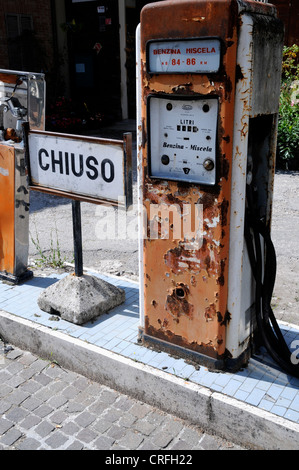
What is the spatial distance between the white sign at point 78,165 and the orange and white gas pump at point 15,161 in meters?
0.25

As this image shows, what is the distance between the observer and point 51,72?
12977mm

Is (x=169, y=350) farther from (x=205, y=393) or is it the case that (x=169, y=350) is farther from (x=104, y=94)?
(x=104, y=94)

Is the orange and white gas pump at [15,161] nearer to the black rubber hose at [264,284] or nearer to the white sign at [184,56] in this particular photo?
the white sign at [184,56]

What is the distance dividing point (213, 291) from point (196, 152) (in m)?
0.77

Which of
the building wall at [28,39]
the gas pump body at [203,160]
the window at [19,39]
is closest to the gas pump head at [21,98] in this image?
the gas pump body at [203,160]

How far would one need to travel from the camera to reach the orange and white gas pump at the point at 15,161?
3.57 metres

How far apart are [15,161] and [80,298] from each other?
125 cm

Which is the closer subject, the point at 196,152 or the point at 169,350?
the point at 196,152

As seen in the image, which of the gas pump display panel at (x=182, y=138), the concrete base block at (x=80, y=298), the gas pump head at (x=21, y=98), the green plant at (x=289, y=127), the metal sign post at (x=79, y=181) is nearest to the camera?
the gas pump display panel at (x=182, y=138)

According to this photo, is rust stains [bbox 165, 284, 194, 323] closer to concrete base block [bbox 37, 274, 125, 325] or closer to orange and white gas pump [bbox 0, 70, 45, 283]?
concrete base block [bbox 37, 274, 125, 325]

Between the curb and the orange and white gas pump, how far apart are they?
67 cm

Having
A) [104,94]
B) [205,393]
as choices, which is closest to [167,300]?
[205,393]

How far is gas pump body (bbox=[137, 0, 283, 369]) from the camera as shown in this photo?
7.55ft

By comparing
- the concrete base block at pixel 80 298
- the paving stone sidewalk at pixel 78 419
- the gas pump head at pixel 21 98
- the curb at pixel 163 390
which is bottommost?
the paving stone sidewalk at pixel 78 419
